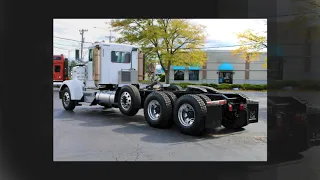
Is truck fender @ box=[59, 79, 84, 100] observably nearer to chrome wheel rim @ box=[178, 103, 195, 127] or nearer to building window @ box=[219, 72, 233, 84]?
chrome wheel rim @ box=[178, 103, 195, 127]

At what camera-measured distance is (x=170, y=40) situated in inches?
612

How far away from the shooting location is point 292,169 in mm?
4461

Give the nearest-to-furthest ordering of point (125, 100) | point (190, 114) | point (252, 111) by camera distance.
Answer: point (190, 114), point (252, 111), point (125, 100)

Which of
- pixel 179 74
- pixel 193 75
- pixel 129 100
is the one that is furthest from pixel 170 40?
pixel 129 100

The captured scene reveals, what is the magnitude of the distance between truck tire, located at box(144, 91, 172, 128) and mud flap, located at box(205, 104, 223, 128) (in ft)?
3.44

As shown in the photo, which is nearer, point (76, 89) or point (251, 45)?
point (76, 89)

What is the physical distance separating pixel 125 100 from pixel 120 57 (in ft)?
5.69

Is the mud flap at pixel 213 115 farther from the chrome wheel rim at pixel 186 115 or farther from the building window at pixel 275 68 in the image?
the building window at pixel 275 68

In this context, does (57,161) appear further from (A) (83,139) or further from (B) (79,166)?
(A) (83,139)

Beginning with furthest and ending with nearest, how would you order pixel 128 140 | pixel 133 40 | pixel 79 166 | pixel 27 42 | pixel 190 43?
pixel 190 43
pixel 133 40
pixel 128 140
pixel 79 166
pixel 27 42

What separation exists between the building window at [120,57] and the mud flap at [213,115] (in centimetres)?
411

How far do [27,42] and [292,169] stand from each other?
448cm

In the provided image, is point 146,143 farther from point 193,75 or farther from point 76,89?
point 193,75
